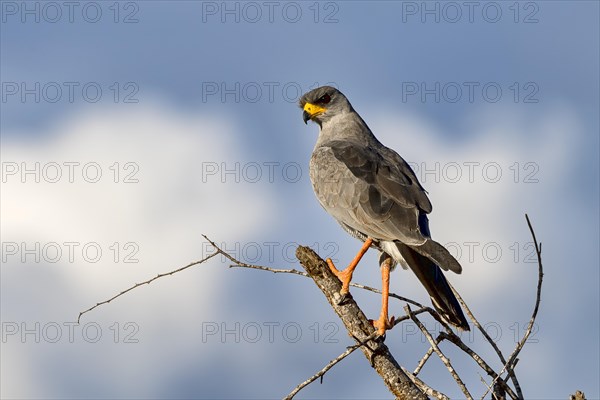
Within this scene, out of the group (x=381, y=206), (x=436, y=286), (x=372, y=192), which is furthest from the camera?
(x=372, y=192)

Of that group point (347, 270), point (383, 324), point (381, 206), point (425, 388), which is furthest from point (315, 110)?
point (425, 388)

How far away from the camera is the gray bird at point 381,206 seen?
7105 mm

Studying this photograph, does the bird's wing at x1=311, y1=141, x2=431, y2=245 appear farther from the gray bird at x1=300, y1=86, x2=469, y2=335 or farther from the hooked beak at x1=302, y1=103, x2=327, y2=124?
the hooked beak at x1=302, y1=103, x2=327, y2=124

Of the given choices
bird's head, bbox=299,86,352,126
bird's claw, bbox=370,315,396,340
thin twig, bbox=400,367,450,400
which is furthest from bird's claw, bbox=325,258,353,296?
bird's head, bbox=299,86,352,126

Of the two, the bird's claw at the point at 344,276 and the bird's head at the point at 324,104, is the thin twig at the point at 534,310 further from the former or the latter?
the bird's head at the point at 324,104

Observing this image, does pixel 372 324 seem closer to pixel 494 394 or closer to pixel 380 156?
pixel 494 394

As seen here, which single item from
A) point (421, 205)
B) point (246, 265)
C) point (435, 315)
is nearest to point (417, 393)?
point (435, 315)

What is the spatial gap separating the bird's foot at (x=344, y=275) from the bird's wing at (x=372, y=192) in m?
0.58

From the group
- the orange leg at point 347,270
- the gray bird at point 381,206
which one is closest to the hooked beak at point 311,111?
the gray bird at point 381,206

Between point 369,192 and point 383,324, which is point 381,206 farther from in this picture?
point 383,324

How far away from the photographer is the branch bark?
558 centimetres

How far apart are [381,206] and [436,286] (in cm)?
119

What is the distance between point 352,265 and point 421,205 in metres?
1.03

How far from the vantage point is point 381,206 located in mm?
8055
